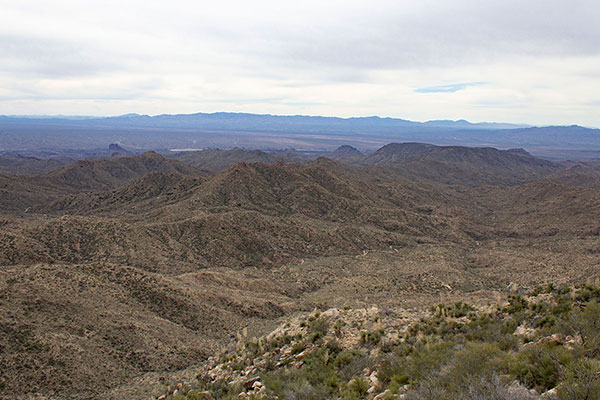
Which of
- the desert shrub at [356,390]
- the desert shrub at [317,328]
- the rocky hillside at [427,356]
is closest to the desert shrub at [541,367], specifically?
the rocky hillside at [427,356]

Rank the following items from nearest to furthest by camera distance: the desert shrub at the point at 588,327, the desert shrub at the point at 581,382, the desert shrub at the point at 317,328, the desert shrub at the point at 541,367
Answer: the desert shrub at the point at 581,382 → the desert shrub at the point at 541,367 → the desert shrub at the point at 588,327 → the desert shrub at the point at 317,328

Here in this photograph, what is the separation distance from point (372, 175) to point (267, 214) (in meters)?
56.4

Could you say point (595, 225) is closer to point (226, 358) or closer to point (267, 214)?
point (267, 214)

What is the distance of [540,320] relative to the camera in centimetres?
1285

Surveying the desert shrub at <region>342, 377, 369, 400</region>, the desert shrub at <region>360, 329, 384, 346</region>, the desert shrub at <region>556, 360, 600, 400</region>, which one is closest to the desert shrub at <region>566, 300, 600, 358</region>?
the desert shrub at <region>556, 360, 600, 400</region>

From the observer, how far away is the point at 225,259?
3912 centimetres

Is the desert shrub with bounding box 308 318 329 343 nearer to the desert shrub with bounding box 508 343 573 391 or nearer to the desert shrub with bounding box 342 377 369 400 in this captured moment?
the desert shrub with bounding box 342 377 369 400

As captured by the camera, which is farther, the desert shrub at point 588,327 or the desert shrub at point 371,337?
the desert shrub at point 371,337

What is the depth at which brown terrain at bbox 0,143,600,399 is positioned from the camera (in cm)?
1711

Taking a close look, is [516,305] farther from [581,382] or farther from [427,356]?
[581,382]

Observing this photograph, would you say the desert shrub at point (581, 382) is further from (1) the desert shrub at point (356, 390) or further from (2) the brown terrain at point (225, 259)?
(2) the brown terrain at point (225, 259)

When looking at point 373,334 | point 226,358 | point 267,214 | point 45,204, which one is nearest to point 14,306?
point 226,358

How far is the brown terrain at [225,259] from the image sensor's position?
17.1 meters

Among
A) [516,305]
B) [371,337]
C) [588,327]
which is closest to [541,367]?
[588,327]
